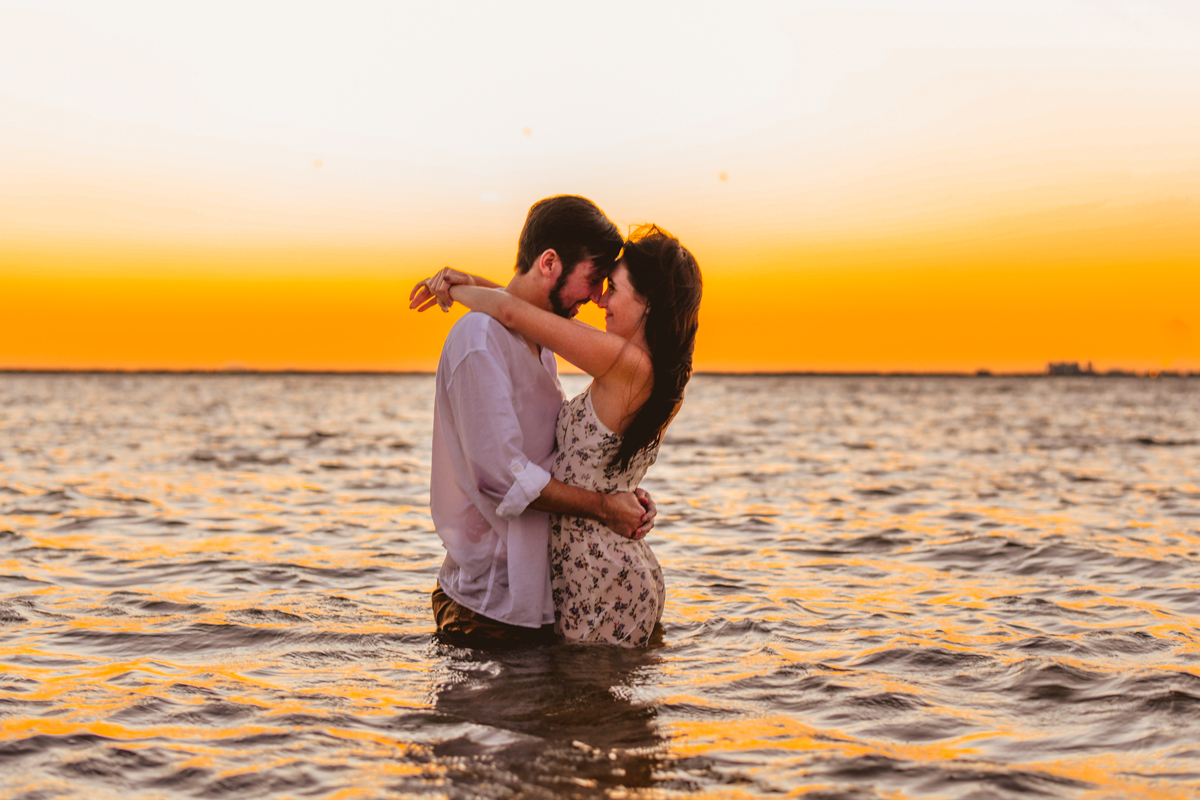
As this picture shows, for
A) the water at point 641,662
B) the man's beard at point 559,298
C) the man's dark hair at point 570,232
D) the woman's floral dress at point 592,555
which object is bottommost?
the water at point 641,662

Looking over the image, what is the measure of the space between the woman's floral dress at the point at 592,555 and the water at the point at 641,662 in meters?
0.19

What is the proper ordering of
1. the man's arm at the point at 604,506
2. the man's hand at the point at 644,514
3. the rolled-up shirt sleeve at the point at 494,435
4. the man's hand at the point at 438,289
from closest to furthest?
the rolled-up shirt sleeve at the point at 494,435 → the man's arm at the point at 604,506 → the man's hand at the point at 644,514 → the man's hand at the point at 438,289

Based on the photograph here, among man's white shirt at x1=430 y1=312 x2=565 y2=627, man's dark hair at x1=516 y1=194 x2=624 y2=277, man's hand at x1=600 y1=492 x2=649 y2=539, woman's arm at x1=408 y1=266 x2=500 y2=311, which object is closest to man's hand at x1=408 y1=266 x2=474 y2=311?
woman's arm at x1=408 y1=266 x2=500 y2=311

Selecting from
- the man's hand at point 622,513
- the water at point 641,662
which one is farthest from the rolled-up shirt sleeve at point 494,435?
the water at point 641,662

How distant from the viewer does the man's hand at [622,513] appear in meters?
4.45

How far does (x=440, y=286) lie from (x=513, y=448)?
1036mm

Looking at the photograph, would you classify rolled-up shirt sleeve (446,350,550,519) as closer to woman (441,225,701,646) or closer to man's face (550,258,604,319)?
woman (441,225,701,646)

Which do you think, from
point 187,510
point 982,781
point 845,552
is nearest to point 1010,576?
point 845,552

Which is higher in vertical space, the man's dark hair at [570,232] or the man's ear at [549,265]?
the man's dark hair at [570,232]

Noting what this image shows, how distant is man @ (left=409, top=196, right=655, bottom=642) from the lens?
4227 mm

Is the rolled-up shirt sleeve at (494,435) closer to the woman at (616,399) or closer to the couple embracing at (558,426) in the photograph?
the couple embracing at (558,426)

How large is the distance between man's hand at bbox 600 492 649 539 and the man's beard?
0.89 meters

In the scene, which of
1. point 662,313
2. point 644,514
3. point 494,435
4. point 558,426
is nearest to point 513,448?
point 494,435

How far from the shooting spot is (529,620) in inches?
179
